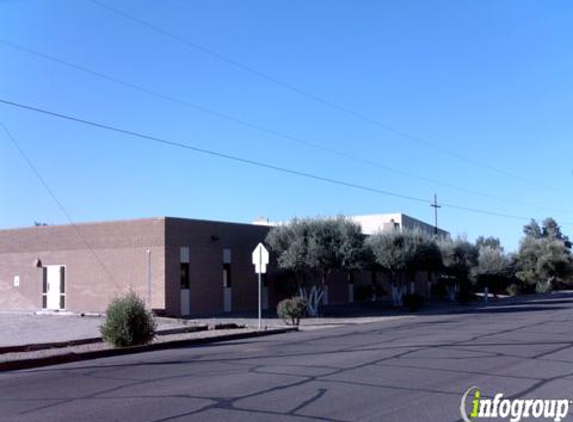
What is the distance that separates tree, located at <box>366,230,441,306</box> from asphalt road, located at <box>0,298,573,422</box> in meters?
21.3

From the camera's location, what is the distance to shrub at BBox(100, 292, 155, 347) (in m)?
19.2

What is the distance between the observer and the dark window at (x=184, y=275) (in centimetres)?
3334

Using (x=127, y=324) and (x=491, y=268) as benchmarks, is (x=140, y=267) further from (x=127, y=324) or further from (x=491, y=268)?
(x=491, y=268)

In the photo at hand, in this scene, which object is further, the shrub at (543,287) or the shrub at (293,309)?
the shrub at (543,287)

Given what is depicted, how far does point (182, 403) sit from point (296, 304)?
18414 millimetres

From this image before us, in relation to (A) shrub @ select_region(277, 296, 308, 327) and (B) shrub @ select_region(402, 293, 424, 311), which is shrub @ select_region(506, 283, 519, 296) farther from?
(A) shrub @ select_region(277, 296, 308, 327)

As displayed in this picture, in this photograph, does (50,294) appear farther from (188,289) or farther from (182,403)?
(182,403)

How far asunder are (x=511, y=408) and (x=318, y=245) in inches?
973

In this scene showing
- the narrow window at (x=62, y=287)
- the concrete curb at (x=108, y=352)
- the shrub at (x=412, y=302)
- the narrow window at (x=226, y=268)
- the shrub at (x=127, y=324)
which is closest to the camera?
the concrete curb at (x=108, y=352)

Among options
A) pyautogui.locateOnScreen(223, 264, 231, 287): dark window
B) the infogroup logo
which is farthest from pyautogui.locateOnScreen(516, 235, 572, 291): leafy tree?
the infogroup logo

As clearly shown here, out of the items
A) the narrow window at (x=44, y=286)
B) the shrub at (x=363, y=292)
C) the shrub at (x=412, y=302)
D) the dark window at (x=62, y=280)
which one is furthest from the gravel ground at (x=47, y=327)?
the shrub at (x=363, y=292)

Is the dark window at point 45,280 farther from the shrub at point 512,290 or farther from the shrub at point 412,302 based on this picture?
the shrub at point 512,290

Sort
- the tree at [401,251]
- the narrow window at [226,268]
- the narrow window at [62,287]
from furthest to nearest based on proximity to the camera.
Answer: the tree at [401,251] < the narrow window at [62,287] < the narrow window at [226,268]

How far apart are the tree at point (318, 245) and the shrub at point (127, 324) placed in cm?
1499
